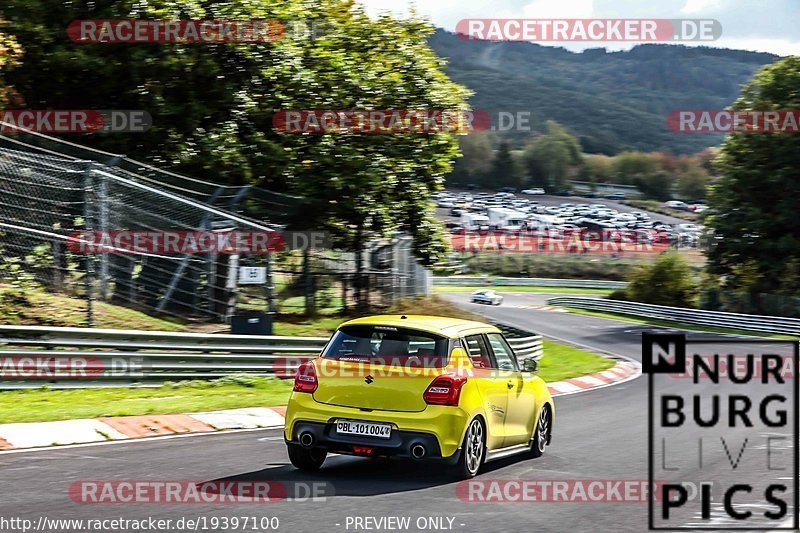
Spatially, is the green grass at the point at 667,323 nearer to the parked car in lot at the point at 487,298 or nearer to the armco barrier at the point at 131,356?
the parked car in lot at the point at 487,298

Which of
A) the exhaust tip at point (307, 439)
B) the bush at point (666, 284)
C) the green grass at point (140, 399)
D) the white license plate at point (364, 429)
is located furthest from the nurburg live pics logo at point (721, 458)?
the bush at point (666, 284)

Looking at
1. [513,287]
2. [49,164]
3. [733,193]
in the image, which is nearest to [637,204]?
[513,287]

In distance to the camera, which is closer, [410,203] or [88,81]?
[88,81]

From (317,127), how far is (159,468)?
50.9 ft

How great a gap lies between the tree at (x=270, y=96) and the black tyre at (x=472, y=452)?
14685 mm

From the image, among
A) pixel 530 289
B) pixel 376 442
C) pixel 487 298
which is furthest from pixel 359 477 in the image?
pixel 530 289

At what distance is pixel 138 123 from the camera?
22.1 m

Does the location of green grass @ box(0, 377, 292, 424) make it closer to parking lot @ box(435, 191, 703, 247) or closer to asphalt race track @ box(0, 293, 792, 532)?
asphalt race track @ box(0, 293, 792, 532)

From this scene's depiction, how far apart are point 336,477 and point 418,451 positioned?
0.81 meters

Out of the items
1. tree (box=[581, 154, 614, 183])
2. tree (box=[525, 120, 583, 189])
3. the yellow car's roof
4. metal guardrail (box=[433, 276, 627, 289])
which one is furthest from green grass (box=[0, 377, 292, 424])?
tree (box=[581, 154, 614, 183])

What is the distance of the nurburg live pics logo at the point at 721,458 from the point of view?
7.35 metres

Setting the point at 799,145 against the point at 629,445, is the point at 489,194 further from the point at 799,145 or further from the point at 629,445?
the point at 629,445

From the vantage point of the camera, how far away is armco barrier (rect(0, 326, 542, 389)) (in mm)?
14195

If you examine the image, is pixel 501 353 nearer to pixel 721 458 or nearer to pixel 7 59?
pixel 721 458
